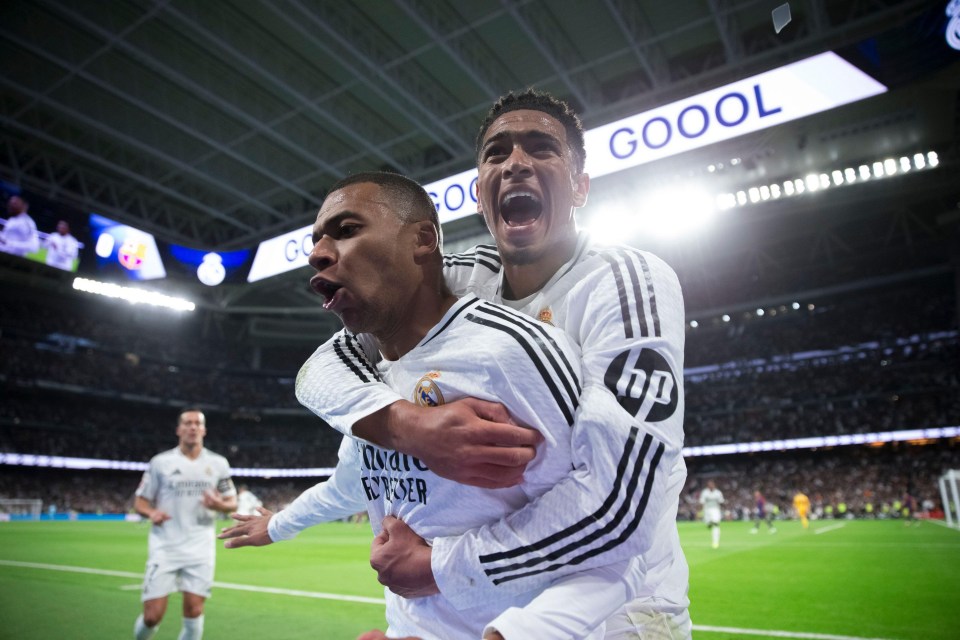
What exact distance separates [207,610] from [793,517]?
3565 cm

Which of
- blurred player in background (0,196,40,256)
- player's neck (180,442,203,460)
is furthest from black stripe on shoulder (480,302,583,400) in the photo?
blurred player in background (0,196,40,256)

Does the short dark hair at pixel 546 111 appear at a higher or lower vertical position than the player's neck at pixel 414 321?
higher

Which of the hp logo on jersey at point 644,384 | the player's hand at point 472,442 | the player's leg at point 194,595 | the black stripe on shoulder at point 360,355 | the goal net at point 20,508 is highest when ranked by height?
the black stripe on shoulder at point 360,355

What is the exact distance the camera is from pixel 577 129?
2232 millimetres

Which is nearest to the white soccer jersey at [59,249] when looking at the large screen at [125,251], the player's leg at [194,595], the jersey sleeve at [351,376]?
the large screen at [125,251]

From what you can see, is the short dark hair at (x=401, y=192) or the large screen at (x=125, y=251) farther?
the large screen at (x=125, y=251)

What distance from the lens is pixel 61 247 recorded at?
19.8m

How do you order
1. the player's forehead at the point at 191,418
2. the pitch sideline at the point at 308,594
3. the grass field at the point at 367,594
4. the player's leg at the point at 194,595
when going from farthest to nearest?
the player's forehead at the point at 191,418
the grass field at the point at 367,594
the pitch sideline at the point at 308,594
the player's leg at the point at 194,595

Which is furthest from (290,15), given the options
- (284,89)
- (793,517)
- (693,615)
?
(793,517)

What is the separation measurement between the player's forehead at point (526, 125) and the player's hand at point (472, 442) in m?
1.02

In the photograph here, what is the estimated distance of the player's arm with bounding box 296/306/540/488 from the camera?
4.18 feet

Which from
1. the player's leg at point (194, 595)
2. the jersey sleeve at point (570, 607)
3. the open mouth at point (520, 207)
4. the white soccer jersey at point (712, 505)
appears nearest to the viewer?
the jersey sleeve at point (570, 607)

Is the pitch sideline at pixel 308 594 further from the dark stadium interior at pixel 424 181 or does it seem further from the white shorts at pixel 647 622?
the dark stadium interior at pixel 424 181

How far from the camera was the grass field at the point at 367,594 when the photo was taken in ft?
22.9
